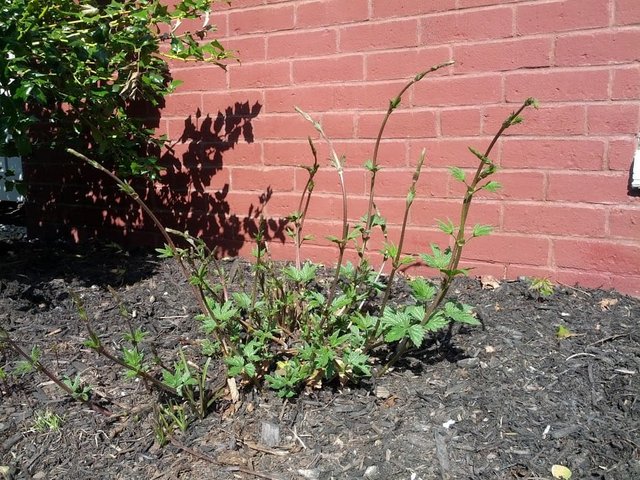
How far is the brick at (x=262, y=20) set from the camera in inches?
153

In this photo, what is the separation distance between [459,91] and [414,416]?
191 cm

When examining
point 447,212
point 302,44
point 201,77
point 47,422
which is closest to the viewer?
point 47,422

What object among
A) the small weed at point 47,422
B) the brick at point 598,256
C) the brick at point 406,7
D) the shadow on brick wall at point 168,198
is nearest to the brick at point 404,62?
the brick at point 406,7

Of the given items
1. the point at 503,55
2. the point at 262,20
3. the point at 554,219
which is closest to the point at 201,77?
the point at 262,20

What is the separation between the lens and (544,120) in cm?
331

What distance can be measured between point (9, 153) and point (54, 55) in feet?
2.46

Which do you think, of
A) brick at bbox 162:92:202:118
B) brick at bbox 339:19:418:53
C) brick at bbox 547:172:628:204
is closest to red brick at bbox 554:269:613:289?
brick at bbox 547:172:628:204

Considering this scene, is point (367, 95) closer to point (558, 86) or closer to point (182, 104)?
point (558, 86)

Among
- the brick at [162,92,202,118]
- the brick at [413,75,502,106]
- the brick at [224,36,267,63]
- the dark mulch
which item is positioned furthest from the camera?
the brick at [162,92,202,118]

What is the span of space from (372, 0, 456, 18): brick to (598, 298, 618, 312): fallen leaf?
1.81m

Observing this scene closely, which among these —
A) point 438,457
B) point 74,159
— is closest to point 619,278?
point 438,457

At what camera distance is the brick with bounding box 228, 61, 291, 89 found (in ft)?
12.9

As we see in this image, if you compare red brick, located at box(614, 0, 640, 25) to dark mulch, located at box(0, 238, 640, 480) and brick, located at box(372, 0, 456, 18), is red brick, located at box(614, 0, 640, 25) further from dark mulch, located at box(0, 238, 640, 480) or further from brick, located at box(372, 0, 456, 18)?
dark mulch, located at box(0, 238, 640, 480)

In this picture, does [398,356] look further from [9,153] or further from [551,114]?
[9,153]
